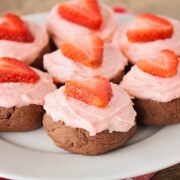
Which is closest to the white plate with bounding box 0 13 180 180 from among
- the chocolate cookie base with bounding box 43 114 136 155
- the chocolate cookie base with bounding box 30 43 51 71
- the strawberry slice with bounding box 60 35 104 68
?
the chocolate cookie base with bounding box 43 114 136 155

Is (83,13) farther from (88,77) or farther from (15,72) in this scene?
(15,72)

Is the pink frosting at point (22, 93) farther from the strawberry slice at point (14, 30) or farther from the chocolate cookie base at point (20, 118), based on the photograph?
the strawberry slice at point (14, 30)

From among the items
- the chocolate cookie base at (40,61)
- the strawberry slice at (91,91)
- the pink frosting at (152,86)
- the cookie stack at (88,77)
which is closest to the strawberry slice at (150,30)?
the cookie stack at (88,77)

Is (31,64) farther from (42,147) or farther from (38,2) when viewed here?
(38,2)

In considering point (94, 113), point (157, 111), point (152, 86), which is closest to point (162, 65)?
point (152, 86)

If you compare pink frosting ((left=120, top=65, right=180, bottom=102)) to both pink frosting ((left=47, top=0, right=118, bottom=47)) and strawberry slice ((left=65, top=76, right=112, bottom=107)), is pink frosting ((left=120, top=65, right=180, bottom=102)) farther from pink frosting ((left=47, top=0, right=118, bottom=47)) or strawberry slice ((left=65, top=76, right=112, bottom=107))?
pink frosting ((left=47, top=0, right=118, bottom=47))

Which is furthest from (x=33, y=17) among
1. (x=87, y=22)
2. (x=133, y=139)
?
(x=133, y=139)
